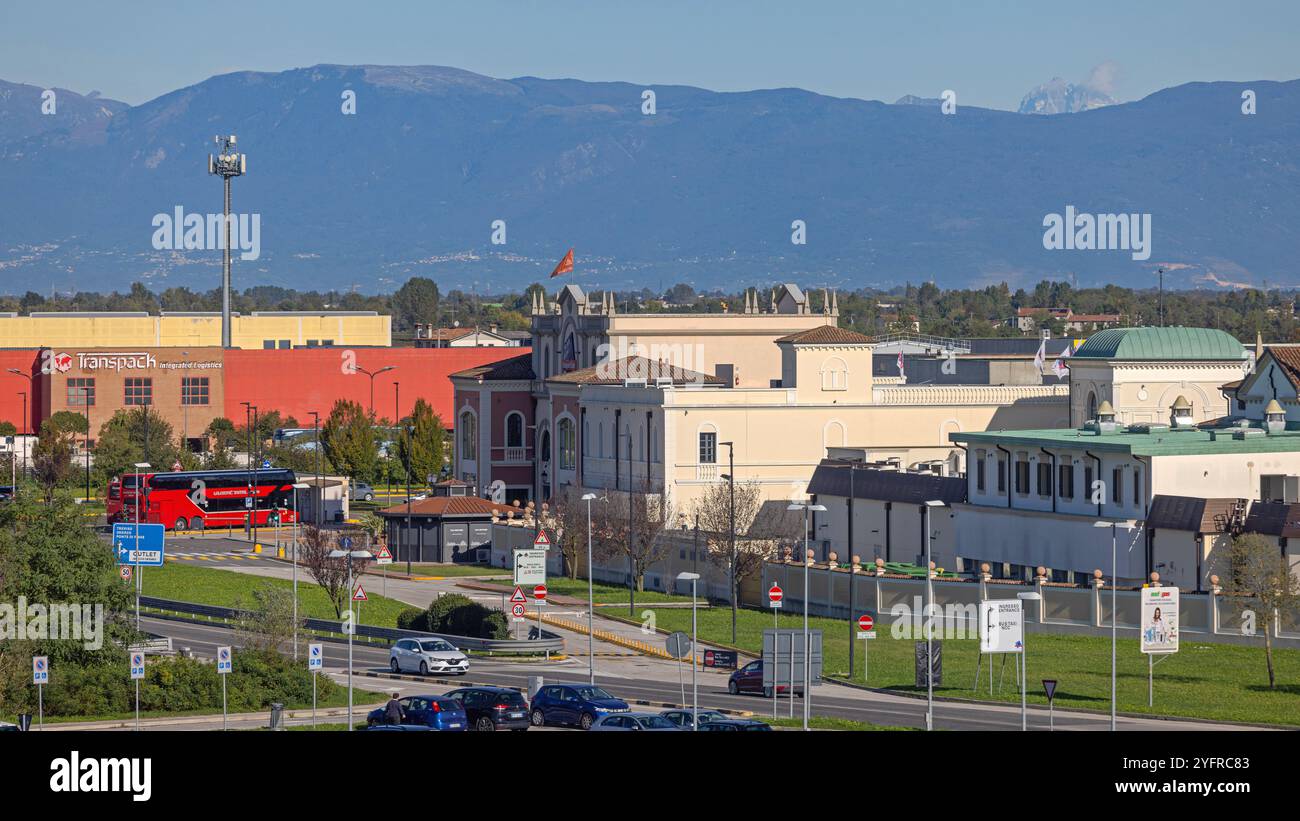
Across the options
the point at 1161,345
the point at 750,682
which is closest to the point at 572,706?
the point at 750,682

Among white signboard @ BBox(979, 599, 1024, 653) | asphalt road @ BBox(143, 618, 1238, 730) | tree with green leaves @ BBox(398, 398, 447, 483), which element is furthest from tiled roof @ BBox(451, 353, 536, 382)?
white signboard @ BBox(979, 599, 1024, 653)

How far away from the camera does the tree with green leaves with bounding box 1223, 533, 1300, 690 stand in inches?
2483

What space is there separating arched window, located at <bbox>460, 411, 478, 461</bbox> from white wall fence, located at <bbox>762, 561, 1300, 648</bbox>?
4334 centimetres

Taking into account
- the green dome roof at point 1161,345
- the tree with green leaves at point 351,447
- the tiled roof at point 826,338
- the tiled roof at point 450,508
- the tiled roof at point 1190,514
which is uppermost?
the tiled roof at point 826,338

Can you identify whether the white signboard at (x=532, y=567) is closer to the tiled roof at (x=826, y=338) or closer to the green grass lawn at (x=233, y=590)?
the green grass lawn at (x=233, y=590)

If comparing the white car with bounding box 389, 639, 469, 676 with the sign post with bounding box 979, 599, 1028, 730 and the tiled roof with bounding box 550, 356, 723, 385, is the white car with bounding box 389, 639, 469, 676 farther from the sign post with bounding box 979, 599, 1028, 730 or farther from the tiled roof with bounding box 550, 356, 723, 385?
the tiled roof with bounding box 550, 356, 723, 385

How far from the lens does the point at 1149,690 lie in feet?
186

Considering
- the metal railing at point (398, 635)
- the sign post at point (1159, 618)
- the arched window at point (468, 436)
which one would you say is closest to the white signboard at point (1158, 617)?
the sign post at point (1159, 618)

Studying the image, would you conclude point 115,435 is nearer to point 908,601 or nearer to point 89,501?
point 89,501

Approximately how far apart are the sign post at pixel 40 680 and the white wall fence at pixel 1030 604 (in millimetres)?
22784

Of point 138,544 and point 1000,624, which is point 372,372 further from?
point 1000,624

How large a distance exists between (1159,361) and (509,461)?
40076 mm

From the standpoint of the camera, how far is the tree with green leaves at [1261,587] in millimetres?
63062
